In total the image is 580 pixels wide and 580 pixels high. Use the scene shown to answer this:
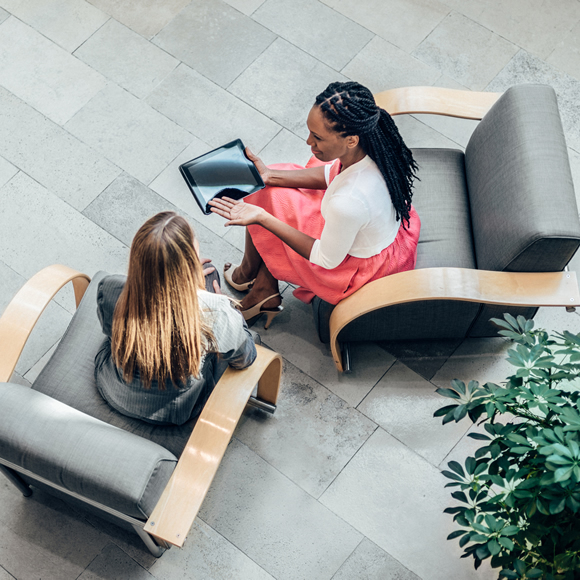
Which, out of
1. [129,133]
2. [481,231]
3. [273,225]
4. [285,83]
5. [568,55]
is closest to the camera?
[273,225]

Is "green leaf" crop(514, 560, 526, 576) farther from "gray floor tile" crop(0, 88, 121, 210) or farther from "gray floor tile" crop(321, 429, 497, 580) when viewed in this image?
Answer: "gray floor tile" crop(0, 88, 121, 210)

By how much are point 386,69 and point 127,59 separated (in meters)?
1.29

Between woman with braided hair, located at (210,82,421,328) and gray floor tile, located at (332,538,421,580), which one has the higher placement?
woman with braided hair, located at (210,82,421,328)

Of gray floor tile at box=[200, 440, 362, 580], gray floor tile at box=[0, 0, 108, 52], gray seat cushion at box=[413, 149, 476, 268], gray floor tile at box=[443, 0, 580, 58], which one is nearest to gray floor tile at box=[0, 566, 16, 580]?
gray floor tile at box=[200, 440, 362, 580]

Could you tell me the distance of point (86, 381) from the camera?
6.48 feet

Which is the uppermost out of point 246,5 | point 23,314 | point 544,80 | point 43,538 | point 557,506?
point 246,5

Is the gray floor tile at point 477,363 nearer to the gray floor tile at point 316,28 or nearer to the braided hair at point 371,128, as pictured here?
the braided hair at point 371,128

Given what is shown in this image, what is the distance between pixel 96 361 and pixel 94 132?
1416 mm

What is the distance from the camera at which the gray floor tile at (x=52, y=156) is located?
2830 millimetres

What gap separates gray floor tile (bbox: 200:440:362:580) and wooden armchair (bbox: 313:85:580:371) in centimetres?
52

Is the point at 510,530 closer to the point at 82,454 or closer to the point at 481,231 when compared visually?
the point at 82,454

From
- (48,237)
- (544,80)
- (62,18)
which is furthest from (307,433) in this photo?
(62,18)

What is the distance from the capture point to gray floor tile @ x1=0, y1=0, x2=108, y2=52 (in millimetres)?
3156

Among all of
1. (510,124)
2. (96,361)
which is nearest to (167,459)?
(96,361)
